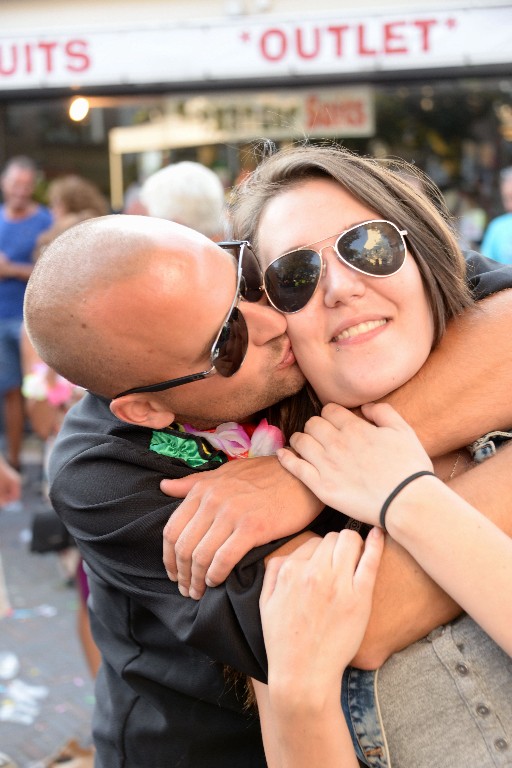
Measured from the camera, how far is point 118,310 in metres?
1.88

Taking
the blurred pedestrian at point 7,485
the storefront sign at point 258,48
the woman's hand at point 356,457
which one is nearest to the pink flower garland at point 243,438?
the woman's hand at point 356,457

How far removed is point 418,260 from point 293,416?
510 millimetres

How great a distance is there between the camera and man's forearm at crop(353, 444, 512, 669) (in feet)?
5.78

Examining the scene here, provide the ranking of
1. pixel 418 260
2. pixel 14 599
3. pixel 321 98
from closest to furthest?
pixel 418 260, pixel 14 599, pixel 321 98

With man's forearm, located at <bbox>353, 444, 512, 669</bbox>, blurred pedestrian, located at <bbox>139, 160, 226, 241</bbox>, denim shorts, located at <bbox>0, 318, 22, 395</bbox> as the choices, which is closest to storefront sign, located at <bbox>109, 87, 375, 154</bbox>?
denim shorts, located at <bbox>0, 318, 22, 395</bbox>

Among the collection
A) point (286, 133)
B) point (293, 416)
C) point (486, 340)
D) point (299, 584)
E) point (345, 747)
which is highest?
point (286, 133)

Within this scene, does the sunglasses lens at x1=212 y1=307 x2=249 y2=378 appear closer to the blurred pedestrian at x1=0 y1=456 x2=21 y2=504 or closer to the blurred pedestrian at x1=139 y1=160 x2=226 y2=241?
the blurred pedestrian at x1=0 y1=456 x2=21 y2=504

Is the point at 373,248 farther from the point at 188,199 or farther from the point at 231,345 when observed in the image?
the point at 188,199

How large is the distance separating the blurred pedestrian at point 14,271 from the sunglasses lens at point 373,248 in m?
6.82

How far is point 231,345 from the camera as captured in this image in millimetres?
2035

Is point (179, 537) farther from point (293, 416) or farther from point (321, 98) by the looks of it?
point (321, 98)

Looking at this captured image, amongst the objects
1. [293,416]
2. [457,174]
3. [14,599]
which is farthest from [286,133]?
[293,416]

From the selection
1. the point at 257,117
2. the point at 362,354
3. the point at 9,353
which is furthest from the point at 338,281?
the point at 257,117

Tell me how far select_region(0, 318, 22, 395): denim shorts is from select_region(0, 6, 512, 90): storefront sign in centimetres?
253
